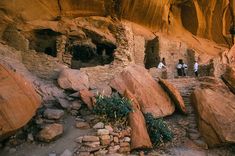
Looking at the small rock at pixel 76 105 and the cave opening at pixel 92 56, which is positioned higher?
the cave opening at pixel 92 56

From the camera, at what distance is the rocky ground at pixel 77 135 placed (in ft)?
21.9

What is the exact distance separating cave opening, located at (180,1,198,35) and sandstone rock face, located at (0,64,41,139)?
1388 cm

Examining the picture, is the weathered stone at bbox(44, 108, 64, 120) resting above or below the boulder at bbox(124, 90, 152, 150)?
above

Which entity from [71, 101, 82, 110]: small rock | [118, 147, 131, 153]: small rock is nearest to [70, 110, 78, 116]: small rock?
[71, 101, 82, 110]: small rock

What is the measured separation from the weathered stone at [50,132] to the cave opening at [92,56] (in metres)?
8.56

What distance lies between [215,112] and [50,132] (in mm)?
5148

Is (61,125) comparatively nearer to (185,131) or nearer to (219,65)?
(185,131)

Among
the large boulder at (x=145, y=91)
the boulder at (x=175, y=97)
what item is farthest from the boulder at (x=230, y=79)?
the large boulder at (x=145, y=91)

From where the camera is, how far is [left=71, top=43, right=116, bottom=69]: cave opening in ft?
50.8

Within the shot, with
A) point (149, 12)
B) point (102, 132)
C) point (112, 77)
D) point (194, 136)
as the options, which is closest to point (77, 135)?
point (102, 132)

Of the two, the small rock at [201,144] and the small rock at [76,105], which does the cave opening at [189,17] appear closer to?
the small rock at [201,144]

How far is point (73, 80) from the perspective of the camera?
382 inches

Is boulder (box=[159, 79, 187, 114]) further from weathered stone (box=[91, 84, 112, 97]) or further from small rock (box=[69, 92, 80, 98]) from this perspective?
small rock (box=[69, 92, 80, 98])

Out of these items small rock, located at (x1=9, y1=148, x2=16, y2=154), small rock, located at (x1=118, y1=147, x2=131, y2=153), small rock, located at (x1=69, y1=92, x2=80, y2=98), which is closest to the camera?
small rock, located at (x1=9, y1=148, x2=16, y2=154)
